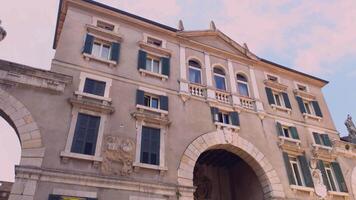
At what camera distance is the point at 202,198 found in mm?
20703

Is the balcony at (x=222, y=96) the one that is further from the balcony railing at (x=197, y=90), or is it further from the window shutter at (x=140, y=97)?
the window shutter at (x=140, y=97)

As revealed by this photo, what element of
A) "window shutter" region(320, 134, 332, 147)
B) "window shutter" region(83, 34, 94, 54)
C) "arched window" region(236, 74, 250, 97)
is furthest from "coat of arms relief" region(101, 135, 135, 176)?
"window shutter" region(320, 134, 332, 147)

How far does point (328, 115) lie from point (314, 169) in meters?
7.52

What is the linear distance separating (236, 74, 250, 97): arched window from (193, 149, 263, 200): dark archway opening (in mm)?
4888

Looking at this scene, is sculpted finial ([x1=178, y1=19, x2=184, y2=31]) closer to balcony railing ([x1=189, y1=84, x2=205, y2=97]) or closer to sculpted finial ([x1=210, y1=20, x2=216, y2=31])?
sculpted finial ([x1=210, y1=20, x2=216, y2=31])

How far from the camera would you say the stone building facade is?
13406 millimetres

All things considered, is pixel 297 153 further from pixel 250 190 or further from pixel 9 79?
pixel 9 79

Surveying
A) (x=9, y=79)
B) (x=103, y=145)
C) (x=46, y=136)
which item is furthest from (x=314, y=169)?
(x=9, y=79)

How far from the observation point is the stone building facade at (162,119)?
13.4 metres

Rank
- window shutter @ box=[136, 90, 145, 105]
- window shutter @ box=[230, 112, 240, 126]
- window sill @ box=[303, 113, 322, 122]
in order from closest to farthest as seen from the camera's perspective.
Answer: window shutter @ box=[136, 90, 145, 105] → window shutter @ box=[230, 112, 240, 126] → window sill @ box=[303, 113, 322, 122]

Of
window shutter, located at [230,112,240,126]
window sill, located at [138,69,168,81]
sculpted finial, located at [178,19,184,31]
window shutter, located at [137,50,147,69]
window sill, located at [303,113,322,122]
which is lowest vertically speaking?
window shutter, located at [230,112,240,126]

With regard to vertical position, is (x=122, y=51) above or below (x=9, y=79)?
above

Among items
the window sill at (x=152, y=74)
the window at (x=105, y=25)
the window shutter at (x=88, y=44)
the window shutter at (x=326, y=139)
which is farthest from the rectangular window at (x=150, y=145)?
the window shutter at (x=326, y=139)

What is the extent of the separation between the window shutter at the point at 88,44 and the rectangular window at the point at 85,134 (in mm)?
4578
